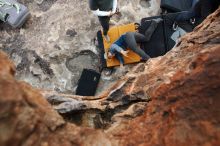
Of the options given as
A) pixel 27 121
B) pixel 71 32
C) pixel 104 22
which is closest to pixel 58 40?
pixel 71 32

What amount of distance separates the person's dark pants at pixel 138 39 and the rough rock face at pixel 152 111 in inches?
106

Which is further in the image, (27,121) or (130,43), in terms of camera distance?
(130,43)

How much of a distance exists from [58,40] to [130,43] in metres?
1.40

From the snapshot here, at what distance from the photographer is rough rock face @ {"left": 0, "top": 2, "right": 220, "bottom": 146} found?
2027 mm

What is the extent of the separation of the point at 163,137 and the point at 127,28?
13.4 feet

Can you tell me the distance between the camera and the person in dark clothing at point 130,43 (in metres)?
6.04

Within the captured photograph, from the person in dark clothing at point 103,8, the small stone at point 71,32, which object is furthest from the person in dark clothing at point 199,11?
the small stone at point 71,32

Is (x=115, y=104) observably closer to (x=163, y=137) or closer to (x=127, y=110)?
(x=127, y=110)

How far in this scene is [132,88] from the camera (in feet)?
11.0

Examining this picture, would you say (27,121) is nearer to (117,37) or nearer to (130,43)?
(130,43)

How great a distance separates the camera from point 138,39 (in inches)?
243

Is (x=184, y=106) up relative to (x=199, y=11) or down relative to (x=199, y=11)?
up

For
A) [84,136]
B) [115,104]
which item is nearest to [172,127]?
[84,136]

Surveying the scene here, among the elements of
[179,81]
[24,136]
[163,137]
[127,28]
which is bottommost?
[127,28]
